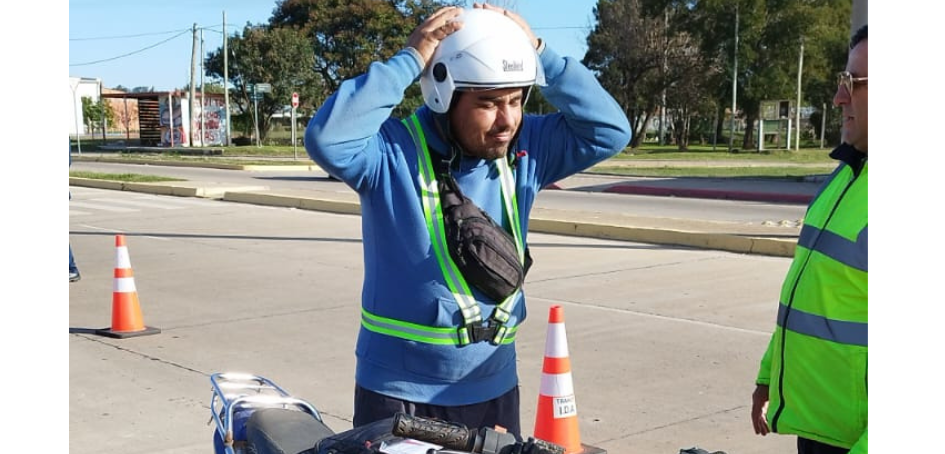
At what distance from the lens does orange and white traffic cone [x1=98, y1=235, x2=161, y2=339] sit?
7727mm

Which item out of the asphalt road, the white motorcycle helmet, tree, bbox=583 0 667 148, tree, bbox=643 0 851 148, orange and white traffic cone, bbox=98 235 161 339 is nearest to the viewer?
the white motorcycle helmet

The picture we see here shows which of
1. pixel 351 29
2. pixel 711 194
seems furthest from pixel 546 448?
pixel 351 29

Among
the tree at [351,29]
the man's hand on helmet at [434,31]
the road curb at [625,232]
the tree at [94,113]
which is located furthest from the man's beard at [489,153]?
the tree at [94,113]

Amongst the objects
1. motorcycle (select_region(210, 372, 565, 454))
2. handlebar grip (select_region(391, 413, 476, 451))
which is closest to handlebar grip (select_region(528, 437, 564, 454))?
motorcycle (select_region(210, 372, 565, 454))

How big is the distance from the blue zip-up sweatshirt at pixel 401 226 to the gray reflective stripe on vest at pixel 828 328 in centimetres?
76

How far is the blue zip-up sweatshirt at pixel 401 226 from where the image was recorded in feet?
8.98

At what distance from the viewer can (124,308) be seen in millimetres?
7812

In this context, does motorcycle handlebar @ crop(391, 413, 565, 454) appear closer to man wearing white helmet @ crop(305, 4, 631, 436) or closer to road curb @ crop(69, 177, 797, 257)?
man wearing white helmet @ crop(305, 4, 631, 436)

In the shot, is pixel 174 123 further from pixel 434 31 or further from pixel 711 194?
pixel 434 31

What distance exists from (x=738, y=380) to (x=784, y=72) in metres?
47.0

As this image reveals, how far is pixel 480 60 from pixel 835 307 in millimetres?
1080

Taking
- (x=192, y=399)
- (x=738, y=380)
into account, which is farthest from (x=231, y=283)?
(x=738, y=380)

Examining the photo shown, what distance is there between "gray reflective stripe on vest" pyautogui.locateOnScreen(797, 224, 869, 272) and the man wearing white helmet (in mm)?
776

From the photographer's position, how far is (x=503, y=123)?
2.79 m
